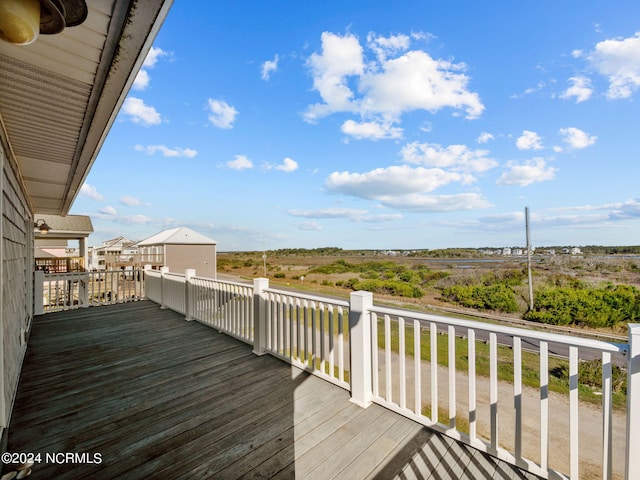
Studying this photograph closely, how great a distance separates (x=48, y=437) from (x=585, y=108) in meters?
13.2

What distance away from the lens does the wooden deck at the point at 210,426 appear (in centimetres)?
171

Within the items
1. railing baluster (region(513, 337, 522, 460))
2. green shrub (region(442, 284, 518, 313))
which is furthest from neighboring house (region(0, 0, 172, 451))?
green shrub (region(442, 284, 518, 313))

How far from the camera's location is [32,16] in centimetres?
89

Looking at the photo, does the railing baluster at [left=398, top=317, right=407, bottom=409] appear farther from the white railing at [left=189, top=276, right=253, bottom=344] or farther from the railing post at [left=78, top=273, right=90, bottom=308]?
the railing post at [left=78, top=273, right=90, bottom=308]

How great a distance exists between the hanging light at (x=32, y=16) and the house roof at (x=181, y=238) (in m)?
16.4

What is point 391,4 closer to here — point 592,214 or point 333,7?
point 333,7

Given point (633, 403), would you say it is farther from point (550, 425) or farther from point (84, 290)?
point (84, 290)

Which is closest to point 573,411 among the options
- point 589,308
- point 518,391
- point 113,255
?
point 518,391

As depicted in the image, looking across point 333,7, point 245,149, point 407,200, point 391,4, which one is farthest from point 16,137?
point 407,200

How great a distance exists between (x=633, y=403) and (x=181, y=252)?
58.0 ft

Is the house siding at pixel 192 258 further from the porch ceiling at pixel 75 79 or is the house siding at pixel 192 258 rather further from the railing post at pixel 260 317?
the porch ceiling at pixel 75 79

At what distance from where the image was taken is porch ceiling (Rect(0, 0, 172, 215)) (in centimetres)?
120

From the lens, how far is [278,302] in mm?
3369

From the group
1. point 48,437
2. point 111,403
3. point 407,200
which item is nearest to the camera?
point 48,437
